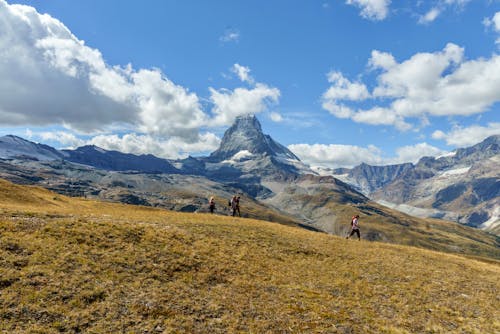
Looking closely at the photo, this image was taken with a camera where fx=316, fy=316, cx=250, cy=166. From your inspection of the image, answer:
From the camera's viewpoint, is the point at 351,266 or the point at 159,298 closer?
the point at 159,298

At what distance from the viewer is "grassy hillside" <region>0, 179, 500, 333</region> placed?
1692 cm

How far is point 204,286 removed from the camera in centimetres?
2217

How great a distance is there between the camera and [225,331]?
17.0 metres

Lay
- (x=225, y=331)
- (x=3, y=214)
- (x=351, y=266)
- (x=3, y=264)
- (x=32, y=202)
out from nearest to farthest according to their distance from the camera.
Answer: (x=225, y=331) → (x=3, y=264) → (x=3, y=214) → (x=351, y=266) → (x=32, y=202)

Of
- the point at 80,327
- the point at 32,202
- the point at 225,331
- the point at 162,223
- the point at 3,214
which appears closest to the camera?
the point at 80,327

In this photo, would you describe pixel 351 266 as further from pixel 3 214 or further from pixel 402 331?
pixel 3 214

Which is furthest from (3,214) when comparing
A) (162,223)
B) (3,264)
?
(162,223)

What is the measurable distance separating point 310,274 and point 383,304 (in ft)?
21.2

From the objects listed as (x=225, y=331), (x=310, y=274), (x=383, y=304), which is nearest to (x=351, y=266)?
(x=310, y=274)

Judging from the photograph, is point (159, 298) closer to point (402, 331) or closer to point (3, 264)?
point (3, 264)

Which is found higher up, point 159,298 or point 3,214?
point 3,214

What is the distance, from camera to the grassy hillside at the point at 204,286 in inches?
666

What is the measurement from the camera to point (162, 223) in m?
36.7

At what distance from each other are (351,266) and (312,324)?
14.6 metres
